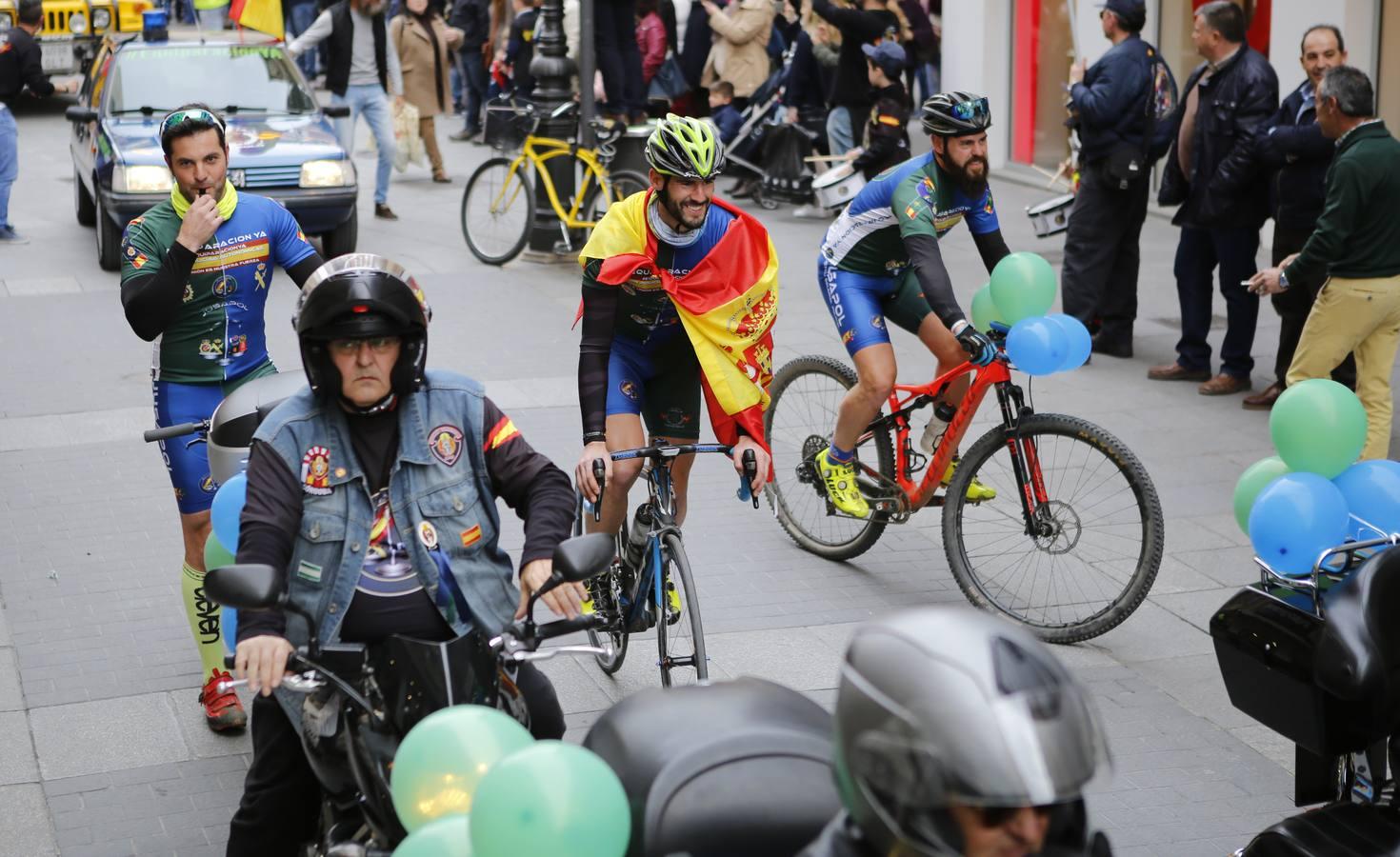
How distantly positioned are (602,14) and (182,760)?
37.8 ft

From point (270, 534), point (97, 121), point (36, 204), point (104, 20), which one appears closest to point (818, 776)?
point (270, 534)

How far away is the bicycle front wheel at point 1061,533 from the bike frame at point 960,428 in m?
0.02

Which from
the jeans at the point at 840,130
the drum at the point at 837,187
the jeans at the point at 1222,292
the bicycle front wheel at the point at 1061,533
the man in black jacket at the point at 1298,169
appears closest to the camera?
the bicycle front wheel at the point at 1061,533

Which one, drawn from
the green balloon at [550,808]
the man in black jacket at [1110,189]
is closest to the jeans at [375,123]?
the man in black jacket at [1110,189]

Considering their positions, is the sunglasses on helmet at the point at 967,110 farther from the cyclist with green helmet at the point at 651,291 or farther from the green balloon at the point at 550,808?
the green balloon at the point at 550,808

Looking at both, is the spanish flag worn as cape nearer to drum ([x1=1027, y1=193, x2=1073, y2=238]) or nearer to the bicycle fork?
the bicycle fork

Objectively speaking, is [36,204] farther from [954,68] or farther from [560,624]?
[560,624]

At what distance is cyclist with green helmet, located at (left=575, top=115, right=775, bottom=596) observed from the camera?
17.4ft

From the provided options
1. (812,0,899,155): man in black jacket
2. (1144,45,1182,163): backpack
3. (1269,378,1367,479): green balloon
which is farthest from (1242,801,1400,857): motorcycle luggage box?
(812,0,899,155): man in black jacket

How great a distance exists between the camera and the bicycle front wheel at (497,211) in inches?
541

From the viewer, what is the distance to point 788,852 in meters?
2.69

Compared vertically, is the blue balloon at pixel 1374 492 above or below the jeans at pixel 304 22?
below

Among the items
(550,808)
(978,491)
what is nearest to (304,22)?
(978,491)

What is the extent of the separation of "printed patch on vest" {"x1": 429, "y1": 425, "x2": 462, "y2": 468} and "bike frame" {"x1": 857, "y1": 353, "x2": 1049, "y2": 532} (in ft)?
9.93
